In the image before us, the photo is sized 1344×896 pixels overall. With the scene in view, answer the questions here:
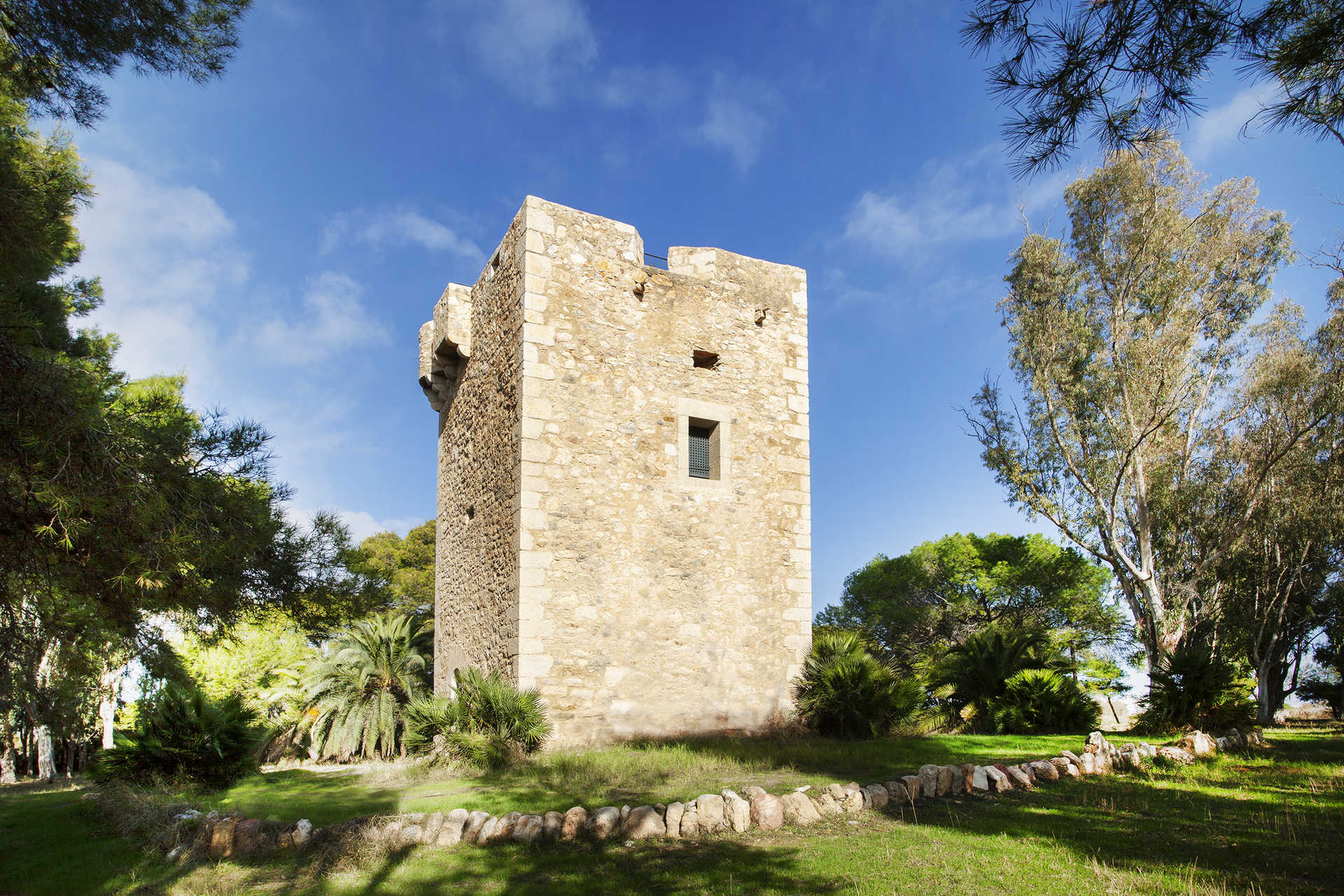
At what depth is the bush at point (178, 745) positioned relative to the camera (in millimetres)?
7562

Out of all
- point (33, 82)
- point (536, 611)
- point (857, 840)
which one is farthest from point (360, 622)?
point (857, 840)

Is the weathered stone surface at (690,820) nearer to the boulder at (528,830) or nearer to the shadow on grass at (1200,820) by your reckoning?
the boulder at (528,830)

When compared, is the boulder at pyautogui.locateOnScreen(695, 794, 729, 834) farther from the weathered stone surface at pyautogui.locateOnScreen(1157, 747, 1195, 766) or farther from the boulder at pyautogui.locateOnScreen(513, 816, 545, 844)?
the weathered stone surface at pyautogui.locateOnScreen(1157, 747, 1195, 766)

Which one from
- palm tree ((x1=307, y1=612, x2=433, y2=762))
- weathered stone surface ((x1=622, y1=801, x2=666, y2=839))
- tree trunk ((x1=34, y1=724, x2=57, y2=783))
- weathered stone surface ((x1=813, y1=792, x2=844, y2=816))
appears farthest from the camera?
tree trunk ((x1=34, y1=724, x2=57, y2=783))

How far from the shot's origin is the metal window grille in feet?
37.2

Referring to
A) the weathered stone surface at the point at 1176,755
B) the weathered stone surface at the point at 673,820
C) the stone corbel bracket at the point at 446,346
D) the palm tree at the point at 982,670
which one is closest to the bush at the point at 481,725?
the weathered stone surface at the point at 673,820

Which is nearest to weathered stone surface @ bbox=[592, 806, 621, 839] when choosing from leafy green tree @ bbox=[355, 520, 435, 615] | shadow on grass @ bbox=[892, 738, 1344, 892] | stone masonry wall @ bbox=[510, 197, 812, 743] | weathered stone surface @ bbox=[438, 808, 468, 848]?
weathered stone surface @ bbox=[438, 808, 468, 848]

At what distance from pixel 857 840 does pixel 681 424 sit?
668 centimetres

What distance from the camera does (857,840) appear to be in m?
5.34

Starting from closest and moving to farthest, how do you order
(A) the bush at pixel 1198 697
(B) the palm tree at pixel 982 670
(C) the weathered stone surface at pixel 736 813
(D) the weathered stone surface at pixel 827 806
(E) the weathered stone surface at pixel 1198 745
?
(C) the weathered stone surface at pixel 736 813 → (D) the weathered stone surface at pixel 827 806 → (E) the weathered stone surface at pixel 1198 745 → (A) the bush at pixel 1198 697 → (B) the palm tree at pixel 982 670

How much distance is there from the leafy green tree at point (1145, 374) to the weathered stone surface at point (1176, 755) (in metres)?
8.25

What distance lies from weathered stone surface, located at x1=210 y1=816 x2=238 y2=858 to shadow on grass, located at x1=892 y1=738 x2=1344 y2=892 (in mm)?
5300

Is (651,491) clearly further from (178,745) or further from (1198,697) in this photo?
(1198,697)

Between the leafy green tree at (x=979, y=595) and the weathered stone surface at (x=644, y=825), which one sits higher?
the leafy green tree at (x=979, y=595)
